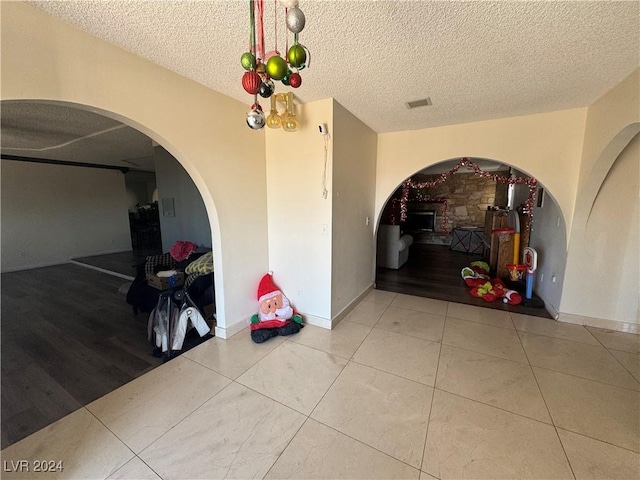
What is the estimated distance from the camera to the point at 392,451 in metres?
1.47

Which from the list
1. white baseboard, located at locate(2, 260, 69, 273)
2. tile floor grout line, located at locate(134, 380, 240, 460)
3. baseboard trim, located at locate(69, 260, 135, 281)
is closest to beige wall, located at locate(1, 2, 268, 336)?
tile floor grout line, located at locate(134, 380, 240, 460)

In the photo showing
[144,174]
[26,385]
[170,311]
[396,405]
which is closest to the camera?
[396,405]

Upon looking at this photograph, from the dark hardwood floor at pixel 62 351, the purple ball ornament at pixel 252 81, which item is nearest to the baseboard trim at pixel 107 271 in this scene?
the dark hardwood floor at pixel 62 351

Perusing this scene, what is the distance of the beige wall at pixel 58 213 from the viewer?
5746mm

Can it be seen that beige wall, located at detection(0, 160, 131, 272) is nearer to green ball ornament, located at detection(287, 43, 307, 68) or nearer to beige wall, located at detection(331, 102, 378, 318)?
beige wall, located at detection(331, 102, 378, 318)

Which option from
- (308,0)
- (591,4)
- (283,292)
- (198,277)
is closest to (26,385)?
(198,277)

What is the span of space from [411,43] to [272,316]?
279 centimetres

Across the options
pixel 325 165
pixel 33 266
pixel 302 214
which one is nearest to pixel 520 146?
pixel 325 165

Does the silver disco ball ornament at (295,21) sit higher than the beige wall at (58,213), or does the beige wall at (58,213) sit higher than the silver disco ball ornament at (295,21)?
the silver disco ball ornament at (295,21)

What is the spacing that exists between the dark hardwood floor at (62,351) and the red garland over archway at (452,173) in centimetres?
430

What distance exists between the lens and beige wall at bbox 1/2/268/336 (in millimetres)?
1407

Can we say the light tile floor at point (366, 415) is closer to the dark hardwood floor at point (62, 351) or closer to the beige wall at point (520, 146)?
the dark hardwood floor at point (62, 351)

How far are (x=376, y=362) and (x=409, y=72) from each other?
2579 millimetres

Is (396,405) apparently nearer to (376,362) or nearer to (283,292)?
(376,362)
